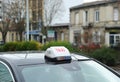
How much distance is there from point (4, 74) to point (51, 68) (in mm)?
564

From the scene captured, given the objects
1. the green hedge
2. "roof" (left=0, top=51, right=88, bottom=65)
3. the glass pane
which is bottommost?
the green hedge

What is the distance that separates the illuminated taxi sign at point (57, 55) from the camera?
520 centimetres

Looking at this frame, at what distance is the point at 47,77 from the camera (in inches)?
201

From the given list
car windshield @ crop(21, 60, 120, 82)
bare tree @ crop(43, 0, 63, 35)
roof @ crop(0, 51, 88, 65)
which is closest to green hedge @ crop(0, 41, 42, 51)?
roof @ crop(0, 51, 88, 65)

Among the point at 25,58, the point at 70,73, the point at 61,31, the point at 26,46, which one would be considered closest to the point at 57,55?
Answer: the point at 70,73

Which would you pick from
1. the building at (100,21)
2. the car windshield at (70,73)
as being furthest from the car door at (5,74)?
the building at (100,21)

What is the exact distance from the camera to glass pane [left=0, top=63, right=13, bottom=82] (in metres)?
5.06

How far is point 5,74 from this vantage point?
5.20m

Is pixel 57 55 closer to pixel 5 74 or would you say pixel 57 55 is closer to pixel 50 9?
pixel 5 74

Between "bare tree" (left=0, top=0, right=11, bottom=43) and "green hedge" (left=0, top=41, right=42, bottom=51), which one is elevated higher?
"bare tree" (left=0, top=0, right=11, bottom=43)

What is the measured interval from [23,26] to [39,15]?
635 inches

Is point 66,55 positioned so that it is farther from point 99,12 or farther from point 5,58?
point 99,12

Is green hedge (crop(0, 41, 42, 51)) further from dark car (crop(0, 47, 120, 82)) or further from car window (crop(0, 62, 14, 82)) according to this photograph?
car window (crop(0, 62, 14, 82))

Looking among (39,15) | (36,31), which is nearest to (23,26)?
(39,15)
